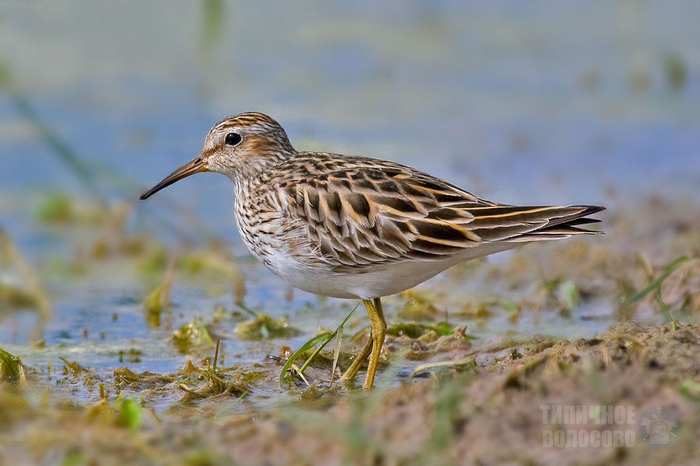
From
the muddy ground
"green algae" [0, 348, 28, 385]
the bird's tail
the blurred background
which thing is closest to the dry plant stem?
the blurred background

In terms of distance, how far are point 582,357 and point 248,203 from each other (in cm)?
292

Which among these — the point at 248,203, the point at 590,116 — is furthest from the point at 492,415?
the point at 590,116

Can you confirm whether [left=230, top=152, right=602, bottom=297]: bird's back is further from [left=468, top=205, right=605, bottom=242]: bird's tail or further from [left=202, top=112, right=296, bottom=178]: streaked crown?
[left=202, top=112, right=296, bottom=178]: streaked crown

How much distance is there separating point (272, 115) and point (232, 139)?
5606 millimetres

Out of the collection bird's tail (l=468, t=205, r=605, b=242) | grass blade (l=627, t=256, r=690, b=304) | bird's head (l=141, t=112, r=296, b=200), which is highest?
bird's head (l=141, t=112, r=296, b=200)

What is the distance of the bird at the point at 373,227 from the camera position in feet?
21.8

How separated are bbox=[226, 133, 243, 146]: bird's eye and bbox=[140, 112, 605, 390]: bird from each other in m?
0.83

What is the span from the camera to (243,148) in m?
8.10

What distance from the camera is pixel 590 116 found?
15.0 meters

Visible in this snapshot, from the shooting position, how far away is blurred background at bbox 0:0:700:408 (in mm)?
10117

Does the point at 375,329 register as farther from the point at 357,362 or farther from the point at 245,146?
the point at 245,146

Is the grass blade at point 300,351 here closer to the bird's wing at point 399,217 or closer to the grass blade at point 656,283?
the bird's wing at point 399,217

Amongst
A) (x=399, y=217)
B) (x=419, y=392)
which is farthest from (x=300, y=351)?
(x=419, y=392)

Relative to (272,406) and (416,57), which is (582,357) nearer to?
(272,406)
